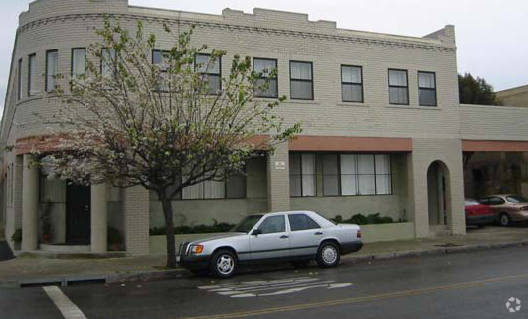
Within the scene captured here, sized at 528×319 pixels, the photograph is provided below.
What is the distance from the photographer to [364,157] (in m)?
22.0

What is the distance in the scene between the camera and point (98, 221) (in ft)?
56.7

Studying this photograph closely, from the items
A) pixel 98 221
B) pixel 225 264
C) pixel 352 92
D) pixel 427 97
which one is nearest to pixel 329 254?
pixel 225 264

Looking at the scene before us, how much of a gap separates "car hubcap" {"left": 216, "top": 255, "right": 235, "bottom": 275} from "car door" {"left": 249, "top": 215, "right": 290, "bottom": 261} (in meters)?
0.57

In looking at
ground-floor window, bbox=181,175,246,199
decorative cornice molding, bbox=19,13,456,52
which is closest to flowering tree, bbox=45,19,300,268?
decorative cornice molding, bbox=19,13,456,52

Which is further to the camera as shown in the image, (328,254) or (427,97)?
(427,97)

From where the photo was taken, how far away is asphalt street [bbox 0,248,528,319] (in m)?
8.89

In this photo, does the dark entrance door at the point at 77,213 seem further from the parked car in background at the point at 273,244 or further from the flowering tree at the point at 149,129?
the parked car in background at the point at 273,244

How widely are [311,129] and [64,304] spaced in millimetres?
11602

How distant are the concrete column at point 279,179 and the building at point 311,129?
0.05 m

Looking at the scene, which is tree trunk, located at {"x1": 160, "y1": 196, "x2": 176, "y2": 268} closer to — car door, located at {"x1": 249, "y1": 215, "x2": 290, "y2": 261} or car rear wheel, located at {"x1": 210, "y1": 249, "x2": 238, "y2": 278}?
car rear wheel, located at {"x1": 210, "y1": 249, "x2": 238, "y2": 278}

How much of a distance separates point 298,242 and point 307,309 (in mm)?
5254

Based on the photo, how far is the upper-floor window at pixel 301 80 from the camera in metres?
20.2

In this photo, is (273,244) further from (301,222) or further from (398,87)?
(398,87)

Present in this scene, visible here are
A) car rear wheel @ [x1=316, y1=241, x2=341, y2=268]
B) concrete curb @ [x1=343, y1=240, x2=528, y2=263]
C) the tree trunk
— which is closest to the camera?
car rear wheel @ [x1=316, y1=241, x2=341, y2=268]
